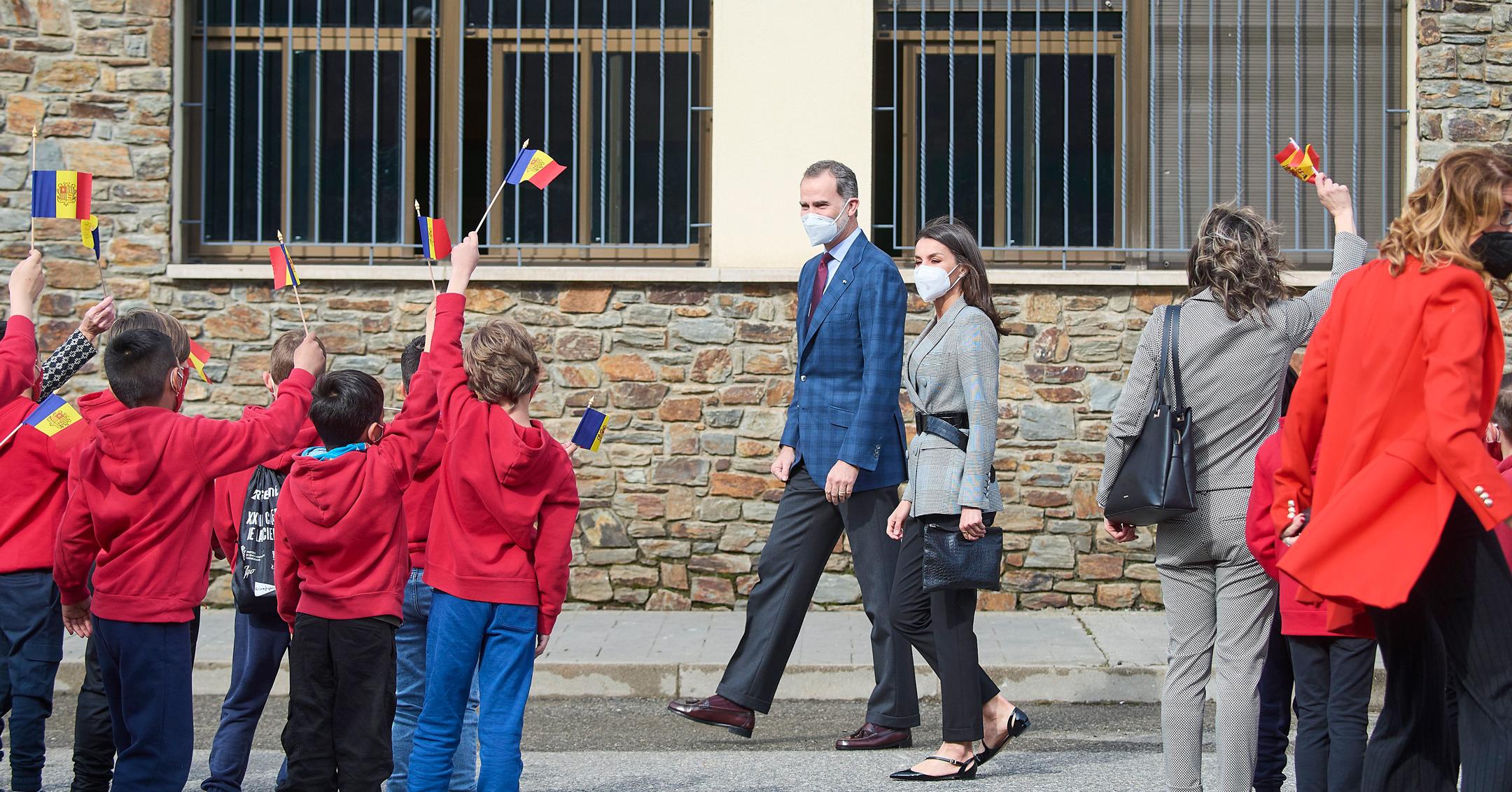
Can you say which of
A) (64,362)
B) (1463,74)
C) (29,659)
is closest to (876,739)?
(29,659)

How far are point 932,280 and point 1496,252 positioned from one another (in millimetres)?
1978

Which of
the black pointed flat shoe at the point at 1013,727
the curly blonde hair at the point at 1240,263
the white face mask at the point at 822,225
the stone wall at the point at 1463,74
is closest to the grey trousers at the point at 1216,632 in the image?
the curly blonde hair at the point at 1240,263

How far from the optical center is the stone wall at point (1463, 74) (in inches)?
332

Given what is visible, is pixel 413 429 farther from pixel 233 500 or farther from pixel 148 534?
pixel 233 500

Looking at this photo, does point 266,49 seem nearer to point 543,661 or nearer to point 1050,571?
point 543,661

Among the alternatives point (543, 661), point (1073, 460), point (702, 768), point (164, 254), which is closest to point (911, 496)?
point (702, 768)

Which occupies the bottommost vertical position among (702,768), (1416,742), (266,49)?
(702,768)

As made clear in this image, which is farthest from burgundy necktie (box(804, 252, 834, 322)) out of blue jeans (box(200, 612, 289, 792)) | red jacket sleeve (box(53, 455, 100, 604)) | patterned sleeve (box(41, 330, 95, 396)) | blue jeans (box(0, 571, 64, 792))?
blue jeans (box(0, 571, 64, 792))

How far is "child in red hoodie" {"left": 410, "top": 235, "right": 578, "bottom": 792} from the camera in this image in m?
4.19

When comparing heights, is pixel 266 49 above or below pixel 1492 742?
above

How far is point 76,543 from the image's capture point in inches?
166

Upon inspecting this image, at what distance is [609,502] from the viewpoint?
8492 millimetres

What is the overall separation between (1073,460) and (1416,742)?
4.98 metres

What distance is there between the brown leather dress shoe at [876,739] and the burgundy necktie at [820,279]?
154cm
